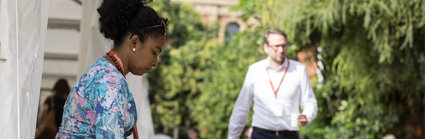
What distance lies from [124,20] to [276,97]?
115 inches

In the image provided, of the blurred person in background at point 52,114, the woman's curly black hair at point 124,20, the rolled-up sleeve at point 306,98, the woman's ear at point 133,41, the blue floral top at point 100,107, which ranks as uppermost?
the woman's curly black hair at point 124,20

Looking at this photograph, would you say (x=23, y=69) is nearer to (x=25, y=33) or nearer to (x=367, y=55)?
(x=25, y=33)

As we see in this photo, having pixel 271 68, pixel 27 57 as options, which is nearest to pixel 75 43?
pixel 271 68

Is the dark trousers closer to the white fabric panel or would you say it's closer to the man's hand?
the man's hand

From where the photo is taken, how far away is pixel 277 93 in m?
5.86

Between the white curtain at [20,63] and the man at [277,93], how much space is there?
111 inches

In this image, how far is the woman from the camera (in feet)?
9.33

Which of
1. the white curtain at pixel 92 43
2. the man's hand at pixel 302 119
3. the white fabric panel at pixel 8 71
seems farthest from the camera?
the man's hand at pixel 302 119

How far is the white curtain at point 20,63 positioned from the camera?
3066mm

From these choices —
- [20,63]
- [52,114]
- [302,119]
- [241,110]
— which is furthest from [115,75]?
[52,114]

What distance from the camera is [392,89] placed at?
9781 mm

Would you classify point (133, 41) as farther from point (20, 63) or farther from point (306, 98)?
point (306, 98)

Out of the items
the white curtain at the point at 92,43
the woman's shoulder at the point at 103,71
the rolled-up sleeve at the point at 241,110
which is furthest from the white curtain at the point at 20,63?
the rolled-up sleeve at the point at 241,110

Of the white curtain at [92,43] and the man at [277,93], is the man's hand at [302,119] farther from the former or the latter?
the white curtain at [92,43]
